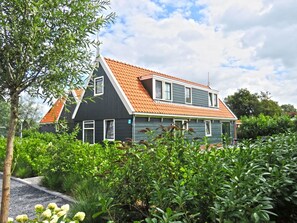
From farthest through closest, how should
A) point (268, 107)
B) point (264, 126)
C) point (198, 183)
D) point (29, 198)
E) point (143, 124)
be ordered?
point (268, 107), point (264, 126), point (143, 124), point (29, 198), point (198, 183)

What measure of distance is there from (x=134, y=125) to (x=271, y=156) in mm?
10149

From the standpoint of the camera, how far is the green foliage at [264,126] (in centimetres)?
1892

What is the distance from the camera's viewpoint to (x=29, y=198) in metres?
4.88

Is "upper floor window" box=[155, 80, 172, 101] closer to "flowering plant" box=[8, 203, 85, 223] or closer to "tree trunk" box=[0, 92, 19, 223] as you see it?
"tree trunk" box=[0, 92, 19, 223]

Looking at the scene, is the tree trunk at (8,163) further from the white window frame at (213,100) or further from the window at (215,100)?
the window at (215,100)

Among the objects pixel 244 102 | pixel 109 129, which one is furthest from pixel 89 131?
pixel 244 102

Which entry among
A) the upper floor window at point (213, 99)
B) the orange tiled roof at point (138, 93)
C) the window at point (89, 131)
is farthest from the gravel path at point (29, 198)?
the upper floor window at point (213, 99)

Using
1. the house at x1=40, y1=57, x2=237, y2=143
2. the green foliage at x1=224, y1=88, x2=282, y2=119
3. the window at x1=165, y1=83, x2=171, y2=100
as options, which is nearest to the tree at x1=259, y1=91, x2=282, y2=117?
the green foliage at x1=224, y1=88, x2=282, y2=119

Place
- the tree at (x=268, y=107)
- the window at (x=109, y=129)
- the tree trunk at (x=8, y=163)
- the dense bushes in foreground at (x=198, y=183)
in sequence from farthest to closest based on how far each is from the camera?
the tree at (x=268, y=107)
the window at (x=109, y=129)
the tree trunk at (x=8, y=163)
the dense bushes in foreground at (x=198, y=183)

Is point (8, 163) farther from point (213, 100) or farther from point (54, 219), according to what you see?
point (213, 100)

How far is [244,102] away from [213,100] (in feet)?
71.0

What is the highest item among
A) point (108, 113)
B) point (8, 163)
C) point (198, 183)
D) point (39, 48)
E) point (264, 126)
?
point (39, 48)

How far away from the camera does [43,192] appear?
5273 millimetres

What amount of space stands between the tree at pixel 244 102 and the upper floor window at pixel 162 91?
27978 mm
